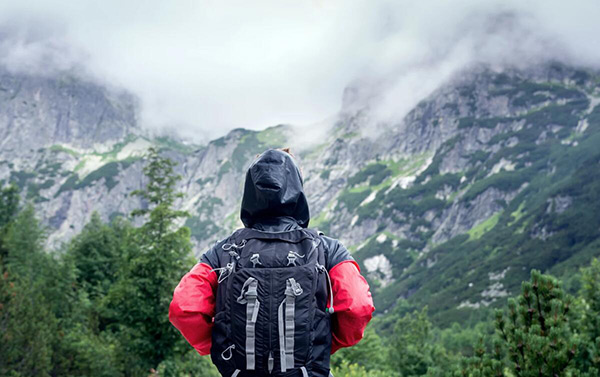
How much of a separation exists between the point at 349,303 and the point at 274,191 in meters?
1.17

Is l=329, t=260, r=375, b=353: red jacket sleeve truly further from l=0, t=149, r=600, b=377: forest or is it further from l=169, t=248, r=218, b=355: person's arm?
l=0, t=149, r=600, b=377: forest

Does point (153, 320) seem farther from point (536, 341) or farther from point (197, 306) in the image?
point (197, 306)

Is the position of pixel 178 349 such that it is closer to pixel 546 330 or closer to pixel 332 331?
pixel 546 330

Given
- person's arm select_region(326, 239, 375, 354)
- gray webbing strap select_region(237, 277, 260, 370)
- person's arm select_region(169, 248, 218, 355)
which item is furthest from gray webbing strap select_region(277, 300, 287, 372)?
person's arm select_region(169, 248, 218, 355)

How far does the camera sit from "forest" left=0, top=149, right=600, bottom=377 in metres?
7.31

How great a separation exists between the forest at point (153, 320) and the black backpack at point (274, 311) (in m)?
4.56

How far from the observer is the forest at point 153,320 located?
7.31m

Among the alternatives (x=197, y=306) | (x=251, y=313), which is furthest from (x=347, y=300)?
(x=197, y=306)

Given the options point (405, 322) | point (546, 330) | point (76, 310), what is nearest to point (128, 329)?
point (76, 310)

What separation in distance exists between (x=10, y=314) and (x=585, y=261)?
151884 millimetres

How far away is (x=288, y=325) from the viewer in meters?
3.65

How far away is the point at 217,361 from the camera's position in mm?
3812

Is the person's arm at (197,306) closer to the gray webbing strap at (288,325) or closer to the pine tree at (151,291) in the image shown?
the gray webbing strap at (288,325)

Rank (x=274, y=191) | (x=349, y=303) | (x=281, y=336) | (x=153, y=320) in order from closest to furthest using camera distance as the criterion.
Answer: (x=281, y=336) < (x=349, y=303) < (x=274, y=191) < (x=153, y=320)
